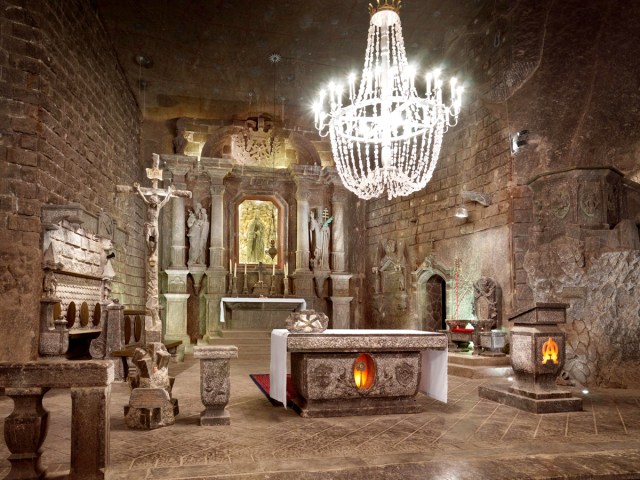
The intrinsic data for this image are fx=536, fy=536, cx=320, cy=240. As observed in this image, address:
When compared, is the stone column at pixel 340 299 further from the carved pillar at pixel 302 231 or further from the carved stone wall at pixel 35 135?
the carved stone wall at pixel 35 135

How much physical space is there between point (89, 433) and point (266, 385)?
3773 millimetres

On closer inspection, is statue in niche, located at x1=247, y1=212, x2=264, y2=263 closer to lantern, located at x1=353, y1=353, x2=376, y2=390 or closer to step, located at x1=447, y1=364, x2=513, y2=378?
step, located at x1=447, y1=364, x2=513, y2=378

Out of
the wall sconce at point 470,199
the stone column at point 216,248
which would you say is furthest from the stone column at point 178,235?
the wall sconce at point 470,199

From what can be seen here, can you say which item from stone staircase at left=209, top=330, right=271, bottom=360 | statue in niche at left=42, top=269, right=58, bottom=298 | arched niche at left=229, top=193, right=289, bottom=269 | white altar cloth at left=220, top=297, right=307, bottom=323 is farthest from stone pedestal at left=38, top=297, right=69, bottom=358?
arched niche at left=229, top=193, right=289, bottom=269

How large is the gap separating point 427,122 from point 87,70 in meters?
5.41

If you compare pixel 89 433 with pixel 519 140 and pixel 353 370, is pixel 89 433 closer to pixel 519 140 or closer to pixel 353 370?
pixel 353 370

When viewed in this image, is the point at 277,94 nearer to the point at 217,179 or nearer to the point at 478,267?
the point at 217,179

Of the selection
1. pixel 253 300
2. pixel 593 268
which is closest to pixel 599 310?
pixel 593 268

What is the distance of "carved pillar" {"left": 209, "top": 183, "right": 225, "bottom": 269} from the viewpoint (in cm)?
1188

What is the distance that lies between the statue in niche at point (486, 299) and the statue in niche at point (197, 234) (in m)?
5.96

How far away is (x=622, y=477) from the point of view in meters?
3.47

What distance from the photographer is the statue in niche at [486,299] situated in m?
8.66

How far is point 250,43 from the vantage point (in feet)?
36.8

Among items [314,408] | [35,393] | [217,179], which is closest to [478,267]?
[314,408]
